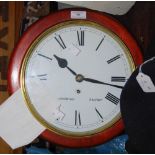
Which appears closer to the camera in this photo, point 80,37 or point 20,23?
point 80,37

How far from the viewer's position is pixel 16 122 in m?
1.04

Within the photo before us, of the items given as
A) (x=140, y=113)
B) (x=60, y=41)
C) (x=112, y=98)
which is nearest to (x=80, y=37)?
(x=60, y=41)

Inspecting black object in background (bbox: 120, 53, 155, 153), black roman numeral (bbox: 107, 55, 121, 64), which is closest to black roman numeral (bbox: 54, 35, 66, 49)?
black roman numeral (bbox: 107, 55, 121, 64)

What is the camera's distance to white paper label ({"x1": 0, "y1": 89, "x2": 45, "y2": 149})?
1.03 meters

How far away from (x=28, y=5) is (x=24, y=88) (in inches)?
12.7

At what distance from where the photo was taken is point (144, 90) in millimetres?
875

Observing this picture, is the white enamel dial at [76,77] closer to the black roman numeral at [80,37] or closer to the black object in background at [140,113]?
the black roman numeral at [80,37]

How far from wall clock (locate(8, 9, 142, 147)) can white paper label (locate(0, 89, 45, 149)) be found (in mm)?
26

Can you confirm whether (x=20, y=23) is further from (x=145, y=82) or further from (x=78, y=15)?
(x=145, y=82)

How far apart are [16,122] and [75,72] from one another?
9.4 inches

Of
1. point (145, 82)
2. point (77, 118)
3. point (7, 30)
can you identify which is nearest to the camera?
point (145, 82)

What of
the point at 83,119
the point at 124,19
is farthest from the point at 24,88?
the point at 124,19

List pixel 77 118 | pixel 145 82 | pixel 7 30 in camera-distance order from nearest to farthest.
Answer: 1. pixel 145 82
2. pixel 77 118
3. pixel 7 30

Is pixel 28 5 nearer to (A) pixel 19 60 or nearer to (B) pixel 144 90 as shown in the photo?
(A) pixel 19 60
